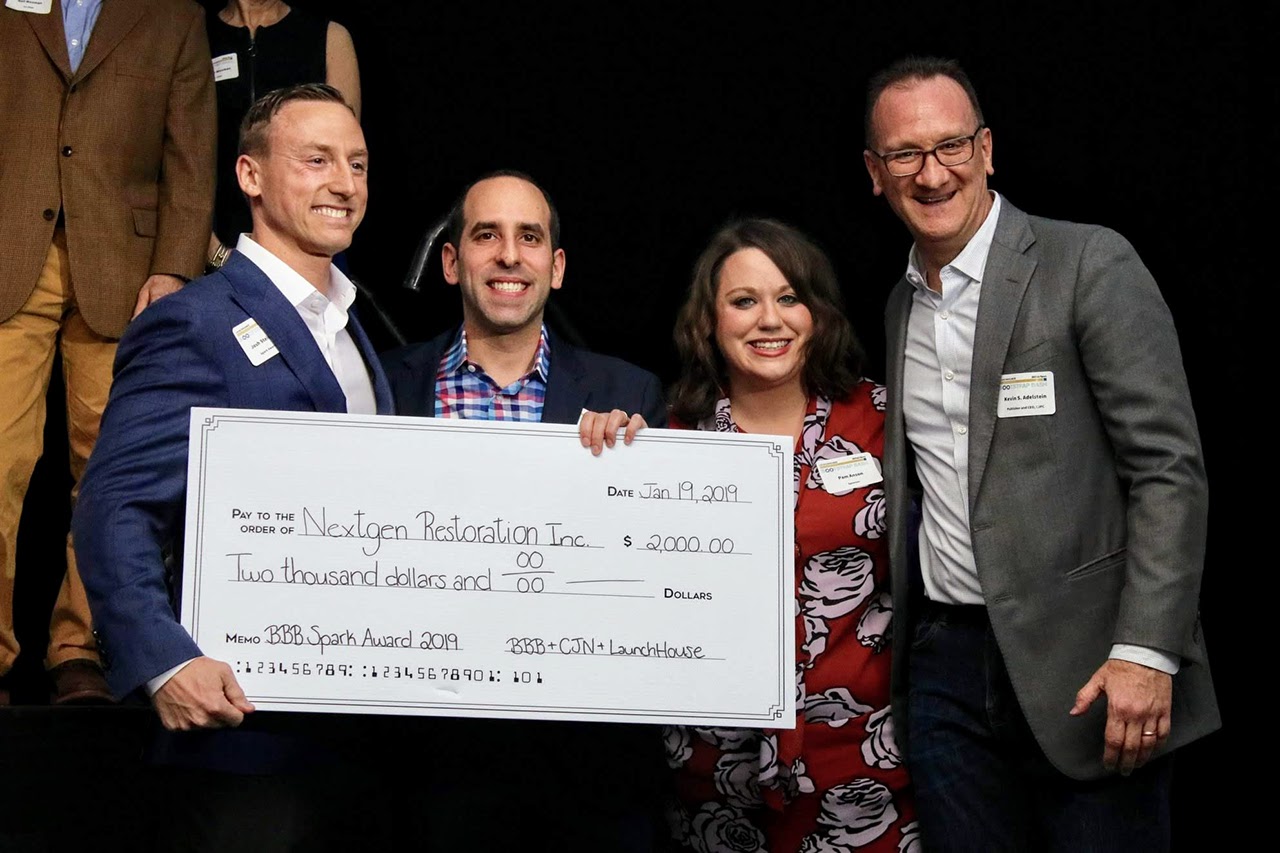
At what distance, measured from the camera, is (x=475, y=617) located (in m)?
2.54

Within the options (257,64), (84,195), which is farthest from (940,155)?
(84,195)

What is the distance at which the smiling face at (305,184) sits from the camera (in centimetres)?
268

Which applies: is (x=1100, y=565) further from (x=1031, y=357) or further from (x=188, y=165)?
(x=188, y=165)

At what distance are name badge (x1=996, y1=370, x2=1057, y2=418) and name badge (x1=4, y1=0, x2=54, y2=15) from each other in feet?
7.99

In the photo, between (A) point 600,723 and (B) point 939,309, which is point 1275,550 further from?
(A) point 600,723

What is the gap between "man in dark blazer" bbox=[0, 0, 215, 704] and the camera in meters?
3.42

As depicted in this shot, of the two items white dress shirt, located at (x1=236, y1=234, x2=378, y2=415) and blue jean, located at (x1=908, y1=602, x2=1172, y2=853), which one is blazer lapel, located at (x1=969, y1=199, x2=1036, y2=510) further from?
white dress shirt, located at (x1=236, y1=234, x2=378, y2=415)

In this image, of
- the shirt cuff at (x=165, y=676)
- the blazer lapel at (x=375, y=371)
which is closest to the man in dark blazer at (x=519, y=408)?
the blazer lapel at (x=375, y=371)

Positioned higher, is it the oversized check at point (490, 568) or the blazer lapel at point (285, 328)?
the blazer lapel at point (285, 328)

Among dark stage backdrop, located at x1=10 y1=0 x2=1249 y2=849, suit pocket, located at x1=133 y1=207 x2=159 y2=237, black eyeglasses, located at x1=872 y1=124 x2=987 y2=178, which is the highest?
dark stage backdrop, located at x1=10 y1=0 x2=1249 y2=849

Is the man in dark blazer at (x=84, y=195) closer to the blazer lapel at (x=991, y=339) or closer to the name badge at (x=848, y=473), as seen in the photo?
the name badge at (x=848, y=473)

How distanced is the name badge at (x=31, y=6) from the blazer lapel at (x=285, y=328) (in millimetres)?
1349

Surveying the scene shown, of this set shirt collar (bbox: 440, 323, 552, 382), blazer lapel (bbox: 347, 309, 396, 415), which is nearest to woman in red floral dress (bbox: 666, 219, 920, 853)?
shirt collar (bbox: 440, 323, 552, 382)

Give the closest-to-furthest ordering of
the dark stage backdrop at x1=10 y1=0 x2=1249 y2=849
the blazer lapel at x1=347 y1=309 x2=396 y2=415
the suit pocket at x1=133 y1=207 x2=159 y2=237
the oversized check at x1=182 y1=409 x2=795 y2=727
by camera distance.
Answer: the oversized check at x1=182 y1=409 x2=795 y2=727 → the blazer lapel at x1=347 y1=309 x2=396 y2=415 → the suit pocket at x1=133 y1=207 x2=159 y2=237 → the dark stage backdrop at x1=10 y1=0 x2=1249 y2=849
